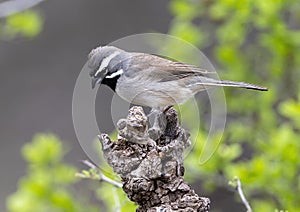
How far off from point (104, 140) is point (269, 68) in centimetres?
330

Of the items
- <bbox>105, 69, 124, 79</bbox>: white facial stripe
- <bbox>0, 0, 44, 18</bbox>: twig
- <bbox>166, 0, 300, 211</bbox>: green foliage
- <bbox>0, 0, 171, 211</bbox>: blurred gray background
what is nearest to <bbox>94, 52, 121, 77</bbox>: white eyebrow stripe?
<bbox>105, 69, 124, 79</bbox>: white facial stripe

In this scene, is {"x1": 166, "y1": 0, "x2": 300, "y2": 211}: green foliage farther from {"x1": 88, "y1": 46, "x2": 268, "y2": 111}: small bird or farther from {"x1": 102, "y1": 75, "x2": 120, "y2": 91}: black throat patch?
{"x1": 102, "y1": 75, "x2": 120, "y2": 91}: black throat patch

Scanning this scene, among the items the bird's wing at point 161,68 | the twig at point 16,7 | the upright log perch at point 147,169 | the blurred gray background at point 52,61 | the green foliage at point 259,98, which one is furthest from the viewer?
the blurred gray background at point 52,61

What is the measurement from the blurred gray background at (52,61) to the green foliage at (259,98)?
3.99m

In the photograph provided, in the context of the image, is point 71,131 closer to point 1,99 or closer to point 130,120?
point 1,99

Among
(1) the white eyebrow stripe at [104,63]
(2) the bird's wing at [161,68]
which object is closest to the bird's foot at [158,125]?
(1) the white eyebrow stripe at [104,63]

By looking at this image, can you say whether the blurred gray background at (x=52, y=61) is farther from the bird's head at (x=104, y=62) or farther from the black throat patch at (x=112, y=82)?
the bird's head at (x=104, y=62)

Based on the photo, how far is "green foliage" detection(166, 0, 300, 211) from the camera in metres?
4.47

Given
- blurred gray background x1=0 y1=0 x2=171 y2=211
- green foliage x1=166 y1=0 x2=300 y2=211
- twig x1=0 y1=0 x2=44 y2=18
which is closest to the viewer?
green foliage x1=166 y1=0 x2=300 y2=211

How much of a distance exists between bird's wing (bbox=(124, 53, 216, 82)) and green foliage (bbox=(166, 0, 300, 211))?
0.55 metres

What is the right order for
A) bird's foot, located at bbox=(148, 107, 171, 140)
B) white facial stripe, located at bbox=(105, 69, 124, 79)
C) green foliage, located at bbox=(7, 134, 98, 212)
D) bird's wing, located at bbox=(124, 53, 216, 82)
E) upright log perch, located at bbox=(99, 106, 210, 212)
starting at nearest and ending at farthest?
upright log perch, located at bbox=(99, 106, 210, 212) < bird's foot, located at bbox=(148, 107, 171, 140) < white facial stripe, located at bbox=(105, 69, 124, 79) < bird's wing, located at bbox=(124, 53, 216, 82) < green foliage, located at bbox=(7, 134, 98, 212)

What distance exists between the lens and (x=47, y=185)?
523 cm

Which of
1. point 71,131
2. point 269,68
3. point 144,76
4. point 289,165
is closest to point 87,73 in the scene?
point 144,76

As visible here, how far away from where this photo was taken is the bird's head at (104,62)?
3.04 meters
